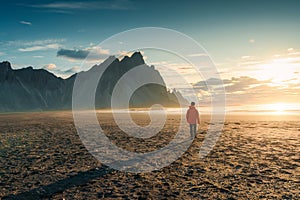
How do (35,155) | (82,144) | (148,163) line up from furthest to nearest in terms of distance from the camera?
(82,144)
(35,155)
(148,163)

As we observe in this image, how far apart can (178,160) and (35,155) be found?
920 centimetres

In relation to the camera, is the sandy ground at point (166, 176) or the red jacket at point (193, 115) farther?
the red jacket at point (193, 115)

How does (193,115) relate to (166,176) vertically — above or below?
above

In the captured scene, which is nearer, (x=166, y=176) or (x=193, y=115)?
(x=166, y=176)

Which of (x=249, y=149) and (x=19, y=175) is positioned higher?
(x=249, y=149)

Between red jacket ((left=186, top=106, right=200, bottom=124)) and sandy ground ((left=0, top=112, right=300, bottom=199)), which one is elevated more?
red jacket ((left=186, top=106, right=200, bottom=124))

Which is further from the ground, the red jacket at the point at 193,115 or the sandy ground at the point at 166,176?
the red jacket at the point at 193,115

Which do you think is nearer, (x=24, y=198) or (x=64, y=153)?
(x=24, y=198)

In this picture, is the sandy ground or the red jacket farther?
the red jacket

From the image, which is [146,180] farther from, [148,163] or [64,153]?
[64,153]

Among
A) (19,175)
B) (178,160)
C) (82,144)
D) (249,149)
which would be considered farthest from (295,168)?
(82,144)

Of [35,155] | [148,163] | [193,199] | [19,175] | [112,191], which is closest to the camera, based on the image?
[193,199]

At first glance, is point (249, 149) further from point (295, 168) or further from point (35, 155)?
point (35, 155)

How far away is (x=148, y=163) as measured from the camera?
14109mm
